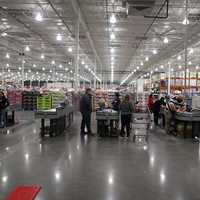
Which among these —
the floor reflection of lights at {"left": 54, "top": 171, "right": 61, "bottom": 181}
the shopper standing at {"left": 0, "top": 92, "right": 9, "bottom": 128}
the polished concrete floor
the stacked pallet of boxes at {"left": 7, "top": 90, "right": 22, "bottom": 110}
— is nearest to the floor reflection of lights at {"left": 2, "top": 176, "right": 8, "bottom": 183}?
the polished concrete floor

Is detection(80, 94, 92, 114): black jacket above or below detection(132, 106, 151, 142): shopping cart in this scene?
above

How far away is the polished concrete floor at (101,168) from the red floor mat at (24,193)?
0.09 metres

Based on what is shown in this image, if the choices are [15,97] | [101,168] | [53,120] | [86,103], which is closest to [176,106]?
[86,103]

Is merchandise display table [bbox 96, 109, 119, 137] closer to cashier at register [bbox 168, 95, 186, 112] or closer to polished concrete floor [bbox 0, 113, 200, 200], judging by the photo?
polished concrete floor [bbox 0, 113, 200, 200]

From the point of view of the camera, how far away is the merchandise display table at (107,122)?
927cm

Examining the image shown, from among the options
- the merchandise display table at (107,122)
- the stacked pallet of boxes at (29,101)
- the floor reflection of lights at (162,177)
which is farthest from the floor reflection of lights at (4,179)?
the stacked pallet of boxes at (29,101)

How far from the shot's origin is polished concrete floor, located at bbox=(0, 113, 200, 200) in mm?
4402

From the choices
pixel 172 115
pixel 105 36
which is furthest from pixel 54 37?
pixel 172 115

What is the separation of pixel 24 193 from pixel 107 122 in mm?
5632

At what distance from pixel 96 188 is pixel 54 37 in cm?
1648

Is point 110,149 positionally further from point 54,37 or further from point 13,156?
point 54,37

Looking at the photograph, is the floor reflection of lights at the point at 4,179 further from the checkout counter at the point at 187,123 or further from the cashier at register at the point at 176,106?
the cashier at register at the point at 176,106

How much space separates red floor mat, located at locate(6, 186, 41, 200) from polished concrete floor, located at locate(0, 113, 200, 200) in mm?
93

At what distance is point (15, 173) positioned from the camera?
5.27 meters
